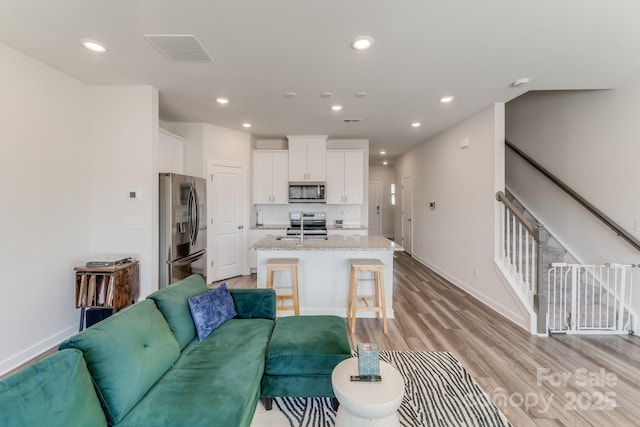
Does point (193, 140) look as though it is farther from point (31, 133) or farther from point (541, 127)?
point (541, 127)

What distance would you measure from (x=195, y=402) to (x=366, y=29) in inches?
104

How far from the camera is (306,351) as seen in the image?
6.00 feet

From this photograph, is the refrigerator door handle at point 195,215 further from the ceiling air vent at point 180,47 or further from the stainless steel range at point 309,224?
the stainless steel range at point 309,224

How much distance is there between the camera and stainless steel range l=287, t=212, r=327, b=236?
5.40 metres

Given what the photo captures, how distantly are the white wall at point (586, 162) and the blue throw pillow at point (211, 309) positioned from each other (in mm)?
4241

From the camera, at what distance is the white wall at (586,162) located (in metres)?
3.07

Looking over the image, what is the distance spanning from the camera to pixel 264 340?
198cm

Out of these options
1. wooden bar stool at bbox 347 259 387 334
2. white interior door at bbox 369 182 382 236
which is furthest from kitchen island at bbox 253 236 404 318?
white interior door at bbox 369 182 382 236

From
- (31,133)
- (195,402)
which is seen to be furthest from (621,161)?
(31,133)

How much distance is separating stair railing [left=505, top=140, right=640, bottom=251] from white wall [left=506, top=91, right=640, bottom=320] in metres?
0.08

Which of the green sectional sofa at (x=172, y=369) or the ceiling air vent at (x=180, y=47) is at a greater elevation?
the ceiling air vent at (x=180, y=47)

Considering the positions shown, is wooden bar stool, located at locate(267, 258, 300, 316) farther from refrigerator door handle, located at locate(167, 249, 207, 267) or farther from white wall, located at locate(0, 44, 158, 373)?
white wall, located at locate(0, 44, 158, 373)

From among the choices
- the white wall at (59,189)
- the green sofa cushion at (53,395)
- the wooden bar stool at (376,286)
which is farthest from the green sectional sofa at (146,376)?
the white wall at (59,189)

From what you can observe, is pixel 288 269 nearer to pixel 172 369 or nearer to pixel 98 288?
pixel 172 369
